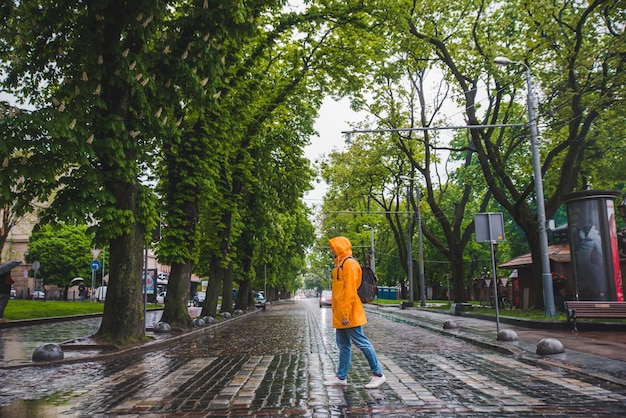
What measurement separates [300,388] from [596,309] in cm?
1006

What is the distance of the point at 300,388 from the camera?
6930 millimetres

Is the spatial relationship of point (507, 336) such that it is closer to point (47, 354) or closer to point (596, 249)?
point (596, 249)

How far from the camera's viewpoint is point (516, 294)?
3294cm

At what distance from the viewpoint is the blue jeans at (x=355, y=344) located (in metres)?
6.84

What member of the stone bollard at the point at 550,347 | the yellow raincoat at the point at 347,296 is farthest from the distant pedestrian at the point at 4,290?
the stone bollard at the point at 550,347

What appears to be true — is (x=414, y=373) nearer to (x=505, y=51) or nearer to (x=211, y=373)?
(x=211, y=373)

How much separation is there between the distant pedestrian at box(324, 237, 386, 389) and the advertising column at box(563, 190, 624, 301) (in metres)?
12.5

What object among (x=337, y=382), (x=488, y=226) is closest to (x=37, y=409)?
(x=337, y=382)

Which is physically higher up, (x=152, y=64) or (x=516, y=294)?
(x=152, y=64)

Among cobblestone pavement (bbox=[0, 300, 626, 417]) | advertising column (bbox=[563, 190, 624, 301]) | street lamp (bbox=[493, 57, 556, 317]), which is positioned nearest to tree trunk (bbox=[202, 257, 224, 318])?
cobblestone pavement (bbox=[0, 300, 626, 417])

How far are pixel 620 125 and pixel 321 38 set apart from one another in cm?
1191

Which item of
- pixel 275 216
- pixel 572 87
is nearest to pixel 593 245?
pixel 572 87

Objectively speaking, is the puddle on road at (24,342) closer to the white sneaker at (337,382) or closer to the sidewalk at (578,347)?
the white sneaker at (337,382)

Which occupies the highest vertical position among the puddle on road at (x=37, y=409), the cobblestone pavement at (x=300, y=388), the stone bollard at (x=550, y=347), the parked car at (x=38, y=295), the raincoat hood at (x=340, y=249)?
the raincoat hood at (x=340, y=249)
